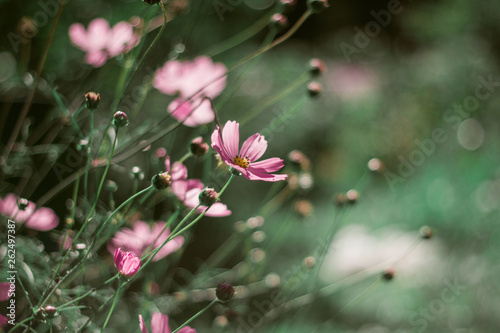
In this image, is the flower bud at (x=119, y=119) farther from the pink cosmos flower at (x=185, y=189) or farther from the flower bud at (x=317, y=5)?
the flower bud at (x=317, y=5)

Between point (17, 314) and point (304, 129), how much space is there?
939 millimetres

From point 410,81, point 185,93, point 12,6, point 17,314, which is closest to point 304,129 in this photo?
point 410,81

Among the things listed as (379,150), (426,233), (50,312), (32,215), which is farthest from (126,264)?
(379,150)

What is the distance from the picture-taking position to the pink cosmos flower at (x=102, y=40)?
0.40m

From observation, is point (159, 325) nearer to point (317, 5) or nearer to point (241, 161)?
point (241, 161)

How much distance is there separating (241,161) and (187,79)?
136 millimetres

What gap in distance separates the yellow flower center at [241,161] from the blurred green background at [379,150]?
0.50 m

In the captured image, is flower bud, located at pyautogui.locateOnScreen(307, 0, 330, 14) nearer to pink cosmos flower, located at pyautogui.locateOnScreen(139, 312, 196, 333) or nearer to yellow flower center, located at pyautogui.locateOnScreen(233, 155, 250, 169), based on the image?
yellow flower center, located at pyautogui.locateOnScreen(233, 155, 250, 169)

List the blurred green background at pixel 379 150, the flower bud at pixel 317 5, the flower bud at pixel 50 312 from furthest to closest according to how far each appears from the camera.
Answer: the blurred green background at pixel 379 150, the flower bud at pixel 317 5, the flower bud at pixel 50 312

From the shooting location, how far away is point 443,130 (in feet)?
3.78

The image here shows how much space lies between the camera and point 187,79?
0.42m

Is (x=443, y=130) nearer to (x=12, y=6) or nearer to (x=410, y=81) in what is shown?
(x=410, y=81)

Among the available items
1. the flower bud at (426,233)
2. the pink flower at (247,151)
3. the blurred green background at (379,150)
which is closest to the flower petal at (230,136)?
the pink flower at (247,151)

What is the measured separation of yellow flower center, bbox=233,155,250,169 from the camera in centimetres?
31
